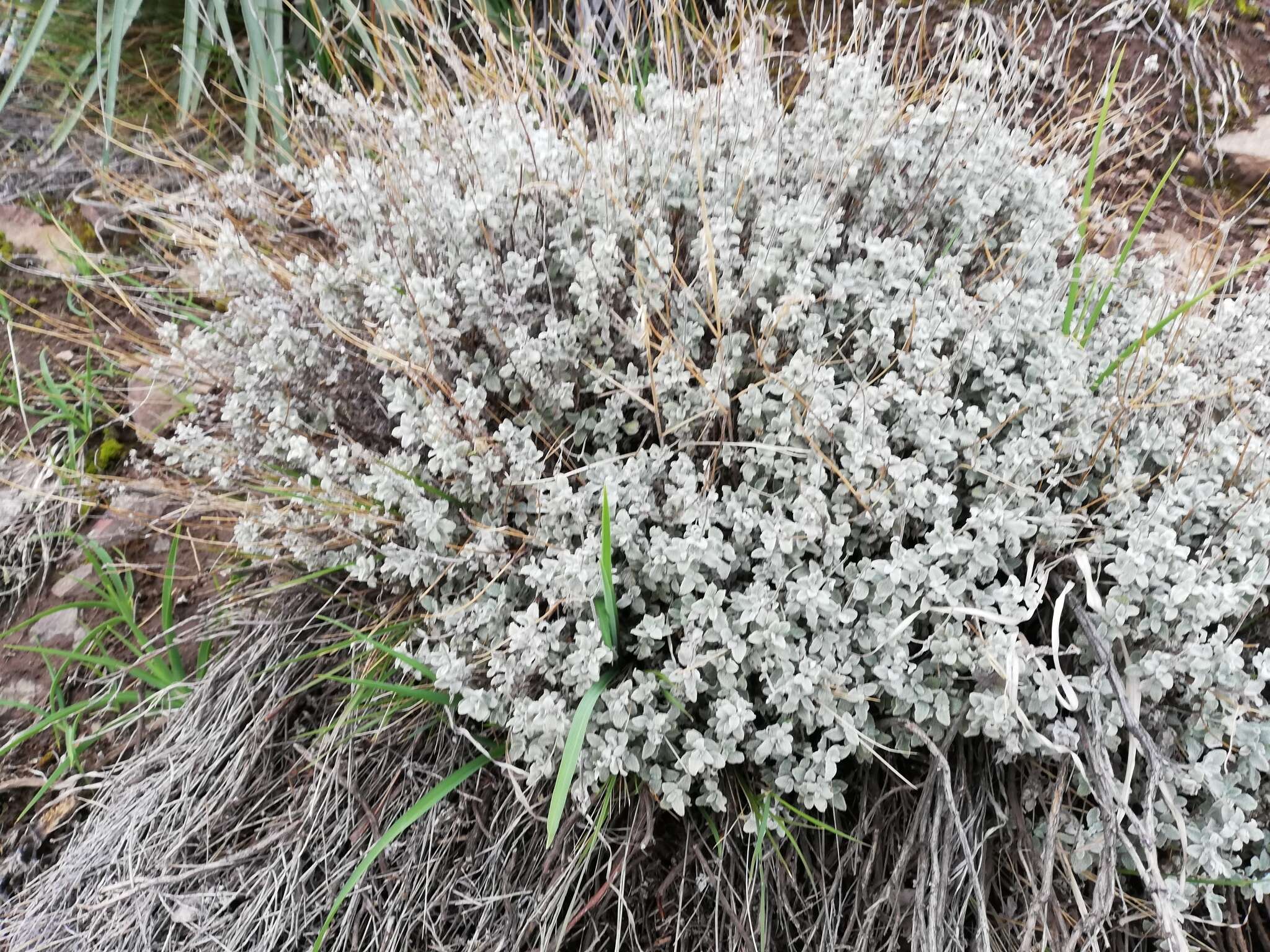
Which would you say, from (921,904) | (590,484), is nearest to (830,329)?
(590,484)

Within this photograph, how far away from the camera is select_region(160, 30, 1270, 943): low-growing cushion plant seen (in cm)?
117

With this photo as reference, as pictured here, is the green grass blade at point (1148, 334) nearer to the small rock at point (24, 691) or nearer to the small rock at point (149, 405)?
the small rock at point (149, 405)

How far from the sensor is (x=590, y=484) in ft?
4.35

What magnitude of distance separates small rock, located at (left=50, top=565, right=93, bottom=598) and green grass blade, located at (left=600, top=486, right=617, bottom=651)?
156 centimetres

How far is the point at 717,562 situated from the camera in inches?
48.1

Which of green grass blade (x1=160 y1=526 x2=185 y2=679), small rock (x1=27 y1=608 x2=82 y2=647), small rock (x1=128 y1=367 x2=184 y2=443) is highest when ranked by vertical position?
small rock (x1=128 y1=367 x2=184 y2=443)

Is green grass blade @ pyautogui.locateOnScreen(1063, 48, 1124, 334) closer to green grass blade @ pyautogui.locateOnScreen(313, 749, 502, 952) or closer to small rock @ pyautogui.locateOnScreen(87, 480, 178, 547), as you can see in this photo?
green grass blade @ pyautogui.locateOnScreen(313, 749, 502, 952)

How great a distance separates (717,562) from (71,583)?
1768 mm

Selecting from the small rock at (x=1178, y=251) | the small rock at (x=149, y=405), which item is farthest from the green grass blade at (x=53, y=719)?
the small rock at (x=1178, y=251)

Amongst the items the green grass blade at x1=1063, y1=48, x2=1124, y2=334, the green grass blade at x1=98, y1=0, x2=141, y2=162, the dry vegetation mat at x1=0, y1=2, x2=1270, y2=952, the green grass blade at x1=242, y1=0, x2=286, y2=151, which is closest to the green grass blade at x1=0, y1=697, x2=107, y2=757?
the dry vegetation mat at x1=0, y1=2, x2=1270, y2=952

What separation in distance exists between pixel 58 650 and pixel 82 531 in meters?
0.48

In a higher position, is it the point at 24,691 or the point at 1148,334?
the point at 1148,334

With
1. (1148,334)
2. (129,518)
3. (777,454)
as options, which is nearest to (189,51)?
(129,518)

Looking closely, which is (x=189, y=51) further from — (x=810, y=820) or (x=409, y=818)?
(x=810, y=820)
